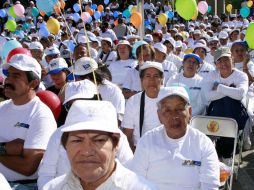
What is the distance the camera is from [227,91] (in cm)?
573

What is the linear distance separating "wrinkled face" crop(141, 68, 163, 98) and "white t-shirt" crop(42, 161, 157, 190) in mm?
2594

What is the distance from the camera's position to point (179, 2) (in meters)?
8.54

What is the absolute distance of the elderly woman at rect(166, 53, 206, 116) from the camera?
235 inches

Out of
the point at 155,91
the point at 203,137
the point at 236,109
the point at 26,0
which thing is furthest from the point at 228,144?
the point at 26,0

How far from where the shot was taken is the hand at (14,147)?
326cm

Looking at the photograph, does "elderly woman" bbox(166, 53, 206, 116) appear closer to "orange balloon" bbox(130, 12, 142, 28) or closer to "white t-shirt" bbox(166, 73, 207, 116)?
"white t-shirt" bbox(166, 73, 207, 116)

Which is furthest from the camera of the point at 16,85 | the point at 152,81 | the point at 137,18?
the point at 137,18

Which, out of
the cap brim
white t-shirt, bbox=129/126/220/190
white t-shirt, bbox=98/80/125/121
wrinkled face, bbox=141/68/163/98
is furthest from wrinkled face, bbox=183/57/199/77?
the cap brim

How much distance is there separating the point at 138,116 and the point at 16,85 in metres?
1.50

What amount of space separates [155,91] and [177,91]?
3.76ft

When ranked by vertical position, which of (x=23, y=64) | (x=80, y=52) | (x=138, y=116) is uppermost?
(x=80, y=52)

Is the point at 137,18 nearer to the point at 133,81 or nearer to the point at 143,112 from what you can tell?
the point at 133,81

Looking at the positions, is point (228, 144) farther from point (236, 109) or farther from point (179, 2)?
point (179, 2)

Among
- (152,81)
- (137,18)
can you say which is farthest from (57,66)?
(137,18)
